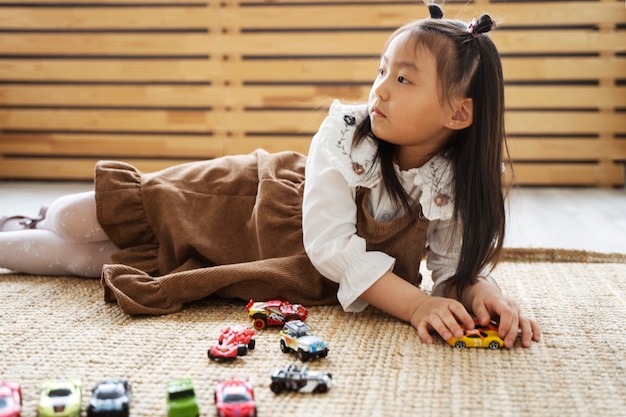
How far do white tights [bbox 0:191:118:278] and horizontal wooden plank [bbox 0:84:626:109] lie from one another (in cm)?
159

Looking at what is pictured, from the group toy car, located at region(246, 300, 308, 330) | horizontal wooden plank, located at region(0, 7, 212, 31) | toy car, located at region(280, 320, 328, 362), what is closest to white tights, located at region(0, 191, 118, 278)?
toy car, located at region(246, 300, 308, 330)

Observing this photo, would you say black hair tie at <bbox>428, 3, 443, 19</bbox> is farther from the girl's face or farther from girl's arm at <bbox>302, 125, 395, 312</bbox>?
girl's arm at <bbox>302, 125, 395, 312</bbox>

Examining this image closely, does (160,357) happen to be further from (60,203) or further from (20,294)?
(60,203)

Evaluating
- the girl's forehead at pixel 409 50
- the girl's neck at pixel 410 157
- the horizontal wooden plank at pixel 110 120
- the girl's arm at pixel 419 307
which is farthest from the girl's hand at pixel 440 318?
the horizontal wooden plank at pixel 110 120

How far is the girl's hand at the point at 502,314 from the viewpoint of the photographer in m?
1.00

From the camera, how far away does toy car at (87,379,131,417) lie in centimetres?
74

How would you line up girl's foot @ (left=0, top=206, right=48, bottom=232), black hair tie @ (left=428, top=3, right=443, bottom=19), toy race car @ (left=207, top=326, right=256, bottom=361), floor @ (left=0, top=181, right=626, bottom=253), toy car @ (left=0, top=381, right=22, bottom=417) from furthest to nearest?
floor @ (left=0, top=181, right=626, bottom=253) < girl's foot @ (left=0, top=206, right=48, bottom=232) < black hair tie @ (left=428, top=3, right=443, bottom=19) < toy race car @ (left=207, top=326, right=256, bottom=361) < toy car @ (left=0, top=381, right=22, bottom=417)

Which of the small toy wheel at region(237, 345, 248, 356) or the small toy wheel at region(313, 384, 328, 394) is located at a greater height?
the small toy wheel at region(313, 384, 328, 394)

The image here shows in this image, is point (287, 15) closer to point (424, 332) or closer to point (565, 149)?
point (565, 149)

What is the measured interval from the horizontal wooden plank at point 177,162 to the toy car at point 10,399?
86.9 inches

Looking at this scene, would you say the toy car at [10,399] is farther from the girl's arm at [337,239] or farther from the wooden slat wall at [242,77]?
the wooden slat wall at [242,77]

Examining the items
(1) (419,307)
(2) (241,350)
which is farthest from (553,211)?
(2) (241,350)

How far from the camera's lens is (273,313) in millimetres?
1065

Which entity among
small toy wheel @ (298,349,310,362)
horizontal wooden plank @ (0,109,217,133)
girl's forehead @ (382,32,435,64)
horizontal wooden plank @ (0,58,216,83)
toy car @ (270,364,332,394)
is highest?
girl's forehead @ (382,32,435,64)
